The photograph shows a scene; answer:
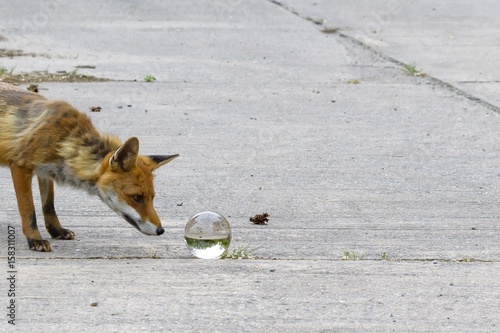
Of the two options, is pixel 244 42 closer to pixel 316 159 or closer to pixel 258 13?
pixel 258 13

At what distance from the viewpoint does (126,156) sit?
601 cm

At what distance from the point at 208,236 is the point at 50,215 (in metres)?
1.20

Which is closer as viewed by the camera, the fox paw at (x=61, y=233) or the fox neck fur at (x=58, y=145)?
the fox neck fur at (x=58, y=145)

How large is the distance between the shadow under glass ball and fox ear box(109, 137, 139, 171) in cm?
52

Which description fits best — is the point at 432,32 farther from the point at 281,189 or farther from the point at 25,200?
the point at 25,200

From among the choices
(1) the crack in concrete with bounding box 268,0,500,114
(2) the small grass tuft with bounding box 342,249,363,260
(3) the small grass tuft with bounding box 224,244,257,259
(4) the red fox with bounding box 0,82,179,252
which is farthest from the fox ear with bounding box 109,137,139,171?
(1) the crack in concrete with bounding box 268,0,500,114

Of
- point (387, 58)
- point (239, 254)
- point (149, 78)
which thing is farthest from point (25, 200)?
point (387, 58)

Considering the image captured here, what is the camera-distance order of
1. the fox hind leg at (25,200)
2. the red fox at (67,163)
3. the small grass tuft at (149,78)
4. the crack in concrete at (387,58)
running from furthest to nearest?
1. the small grass tuft at (149,78)
2. the crack in concrete at (387,58)
3. the fox hind leg at (25,200)
4. the red fox at (67,163)

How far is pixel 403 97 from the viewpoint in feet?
38.5

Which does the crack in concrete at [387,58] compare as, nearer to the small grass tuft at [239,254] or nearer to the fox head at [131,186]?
the small grass tuft at [239,254]

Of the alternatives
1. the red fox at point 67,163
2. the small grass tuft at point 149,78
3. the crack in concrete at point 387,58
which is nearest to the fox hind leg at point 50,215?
the red fox at point 67,163

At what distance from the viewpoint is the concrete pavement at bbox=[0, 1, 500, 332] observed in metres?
5.32

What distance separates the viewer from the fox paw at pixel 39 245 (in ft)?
20.7

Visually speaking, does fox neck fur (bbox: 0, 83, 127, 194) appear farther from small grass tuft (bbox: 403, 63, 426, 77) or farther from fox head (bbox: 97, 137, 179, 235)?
small grass tuft (bbox: 403, 63, 426, 77)
